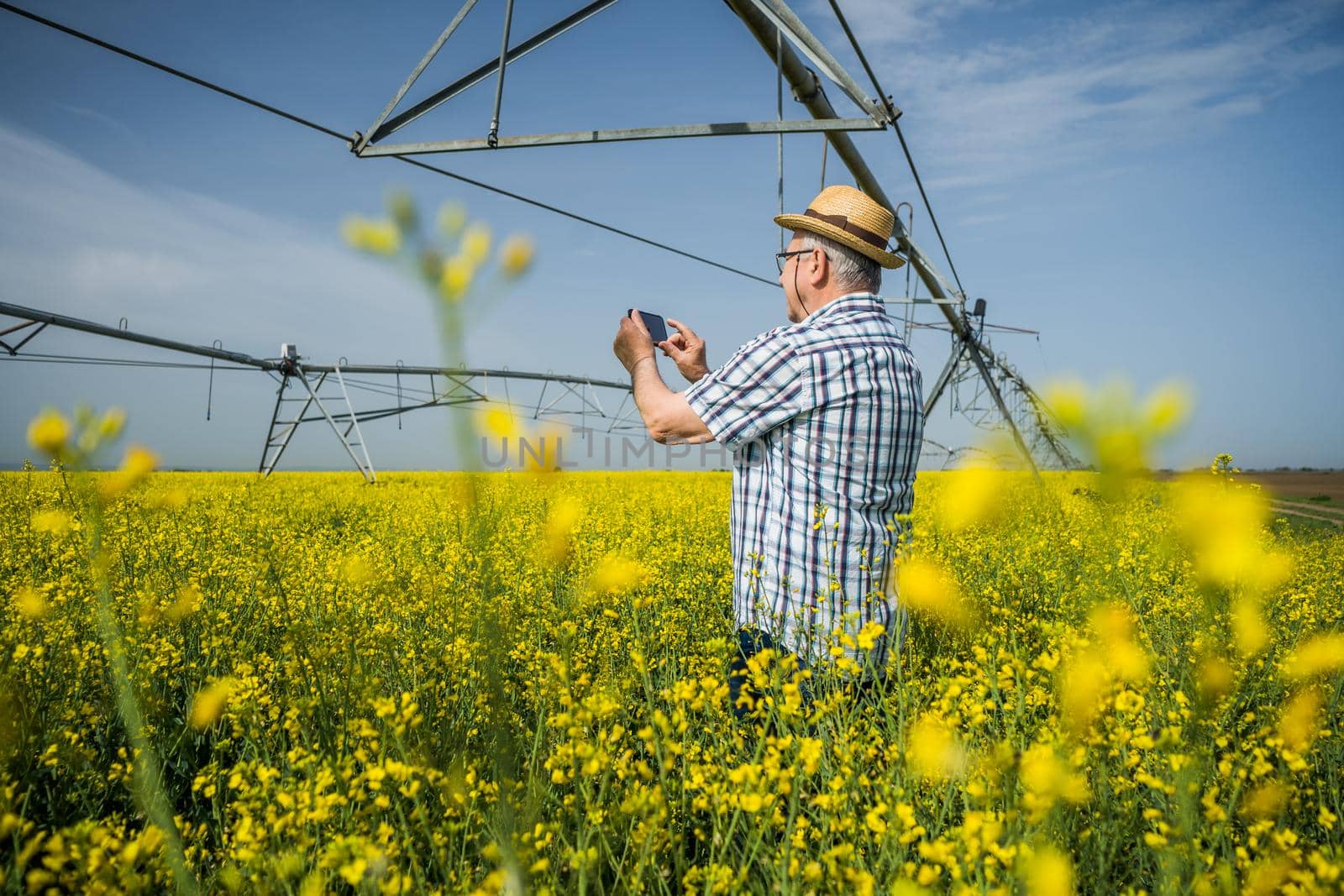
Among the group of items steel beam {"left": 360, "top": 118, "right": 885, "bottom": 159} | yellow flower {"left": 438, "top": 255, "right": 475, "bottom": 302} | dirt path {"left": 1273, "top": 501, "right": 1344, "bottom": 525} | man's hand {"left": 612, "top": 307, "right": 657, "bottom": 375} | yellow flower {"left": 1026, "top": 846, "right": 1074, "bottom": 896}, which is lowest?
dirt path {"left": 1273, "top": 501, "right": 1344, "bottom": 525}

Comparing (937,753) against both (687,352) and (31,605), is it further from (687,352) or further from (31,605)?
(31,605)

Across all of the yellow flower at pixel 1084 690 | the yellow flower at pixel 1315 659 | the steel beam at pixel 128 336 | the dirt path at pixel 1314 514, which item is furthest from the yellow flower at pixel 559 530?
the dirt path at pixel 1314 514

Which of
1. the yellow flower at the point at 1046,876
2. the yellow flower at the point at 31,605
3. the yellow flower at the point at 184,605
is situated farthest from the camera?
the yellow flower at the point at 184,605

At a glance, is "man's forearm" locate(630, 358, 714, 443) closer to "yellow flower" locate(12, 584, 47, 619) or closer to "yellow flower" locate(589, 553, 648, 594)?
"yellow flower" locate(589, 553, 648, 594)

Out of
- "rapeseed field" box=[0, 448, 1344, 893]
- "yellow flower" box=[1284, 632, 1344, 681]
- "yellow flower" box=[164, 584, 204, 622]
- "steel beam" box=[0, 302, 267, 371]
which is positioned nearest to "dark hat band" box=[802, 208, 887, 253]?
"rapeseed field" box=[0, 448, 1344, 893]

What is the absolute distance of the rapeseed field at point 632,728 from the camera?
987mm

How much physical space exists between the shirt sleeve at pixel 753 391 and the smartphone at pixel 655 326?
54 cm

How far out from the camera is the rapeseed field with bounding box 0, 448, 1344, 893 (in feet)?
3.24

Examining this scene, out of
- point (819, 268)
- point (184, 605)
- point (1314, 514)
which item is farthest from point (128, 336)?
point (1314, 514)

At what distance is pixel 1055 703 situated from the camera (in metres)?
1.81

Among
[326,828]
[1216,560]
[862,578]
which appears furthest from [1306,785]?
[326,828]

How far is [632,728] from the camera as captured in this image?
7.68ft

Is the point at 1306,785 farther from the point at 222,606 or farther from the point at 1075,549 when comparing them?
the point at 222,606

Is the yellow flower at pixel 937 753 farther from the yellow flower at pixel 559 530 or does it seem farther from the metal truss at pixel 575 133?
the metal truss at pixel 575 133
